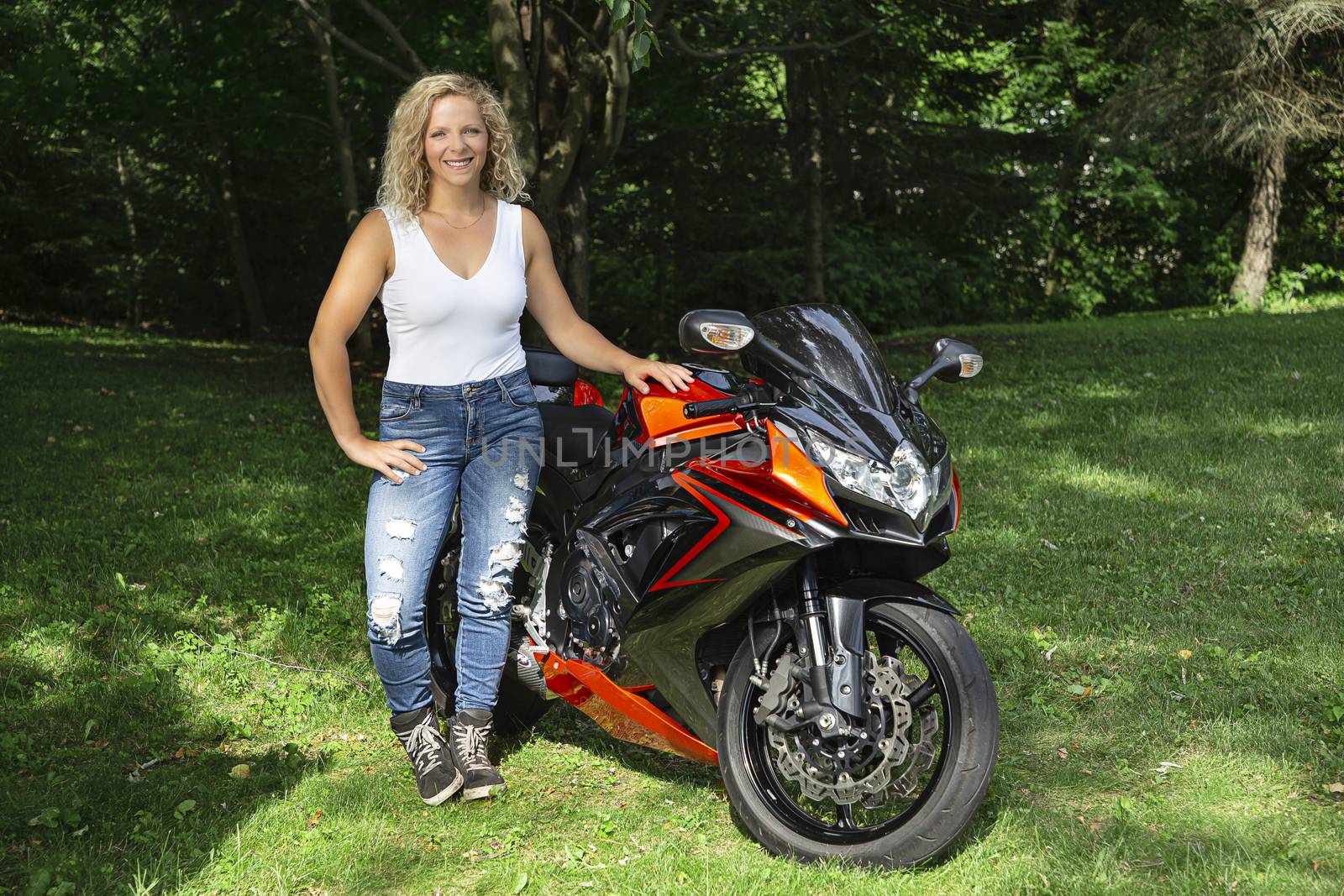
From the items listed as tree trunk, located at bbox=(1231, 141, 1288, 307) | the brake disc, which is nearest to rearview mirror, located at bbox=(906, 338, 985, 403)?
the brake disc

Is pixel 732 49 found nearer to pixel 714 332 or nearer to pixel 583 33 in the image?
pixel 583 33

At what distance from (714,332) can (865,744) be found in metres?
1.06

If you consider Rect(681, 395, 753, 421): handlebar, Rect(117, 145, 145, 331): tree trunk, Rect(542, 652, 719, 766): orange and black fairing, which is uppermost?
Rect(681, 395, 753, 421): handlebar

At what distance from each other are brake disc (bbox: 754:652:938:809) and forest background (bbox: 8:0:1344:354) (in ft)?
5.97

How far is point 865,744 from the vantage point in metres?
3.02

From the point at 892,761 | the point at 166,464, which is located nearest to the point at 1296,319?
the point at 166,464

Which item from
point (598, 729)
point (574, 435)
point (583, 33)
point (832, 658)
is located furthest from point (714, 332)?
point (583, 33)

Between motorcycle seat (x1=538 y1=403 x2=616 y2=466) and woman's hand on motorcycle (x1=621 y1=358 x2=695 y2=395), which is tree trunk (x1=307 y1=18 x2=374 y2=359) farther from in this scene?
woman's hand on motorcycle (x1=621 y1=358 x2=695 y2=395)

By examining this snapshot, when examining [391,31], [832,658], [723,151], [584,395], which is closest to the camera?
[832,658]

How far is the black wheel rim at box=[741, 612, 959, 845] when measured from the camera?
9.80 feet

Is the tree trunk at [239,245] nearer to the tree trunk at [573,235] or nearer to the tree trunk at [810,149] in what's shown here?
the tree trunk at [810,149]

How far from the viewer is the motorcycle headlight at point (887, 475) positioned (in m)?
2.81

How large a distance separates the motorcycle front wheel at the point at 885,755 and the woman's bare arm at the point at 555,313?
3.23ft

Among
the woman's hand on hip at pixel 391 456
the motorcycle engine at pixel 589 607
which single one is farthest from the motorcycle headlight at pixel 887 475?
the woman's hand on hip at pixel 391 456
